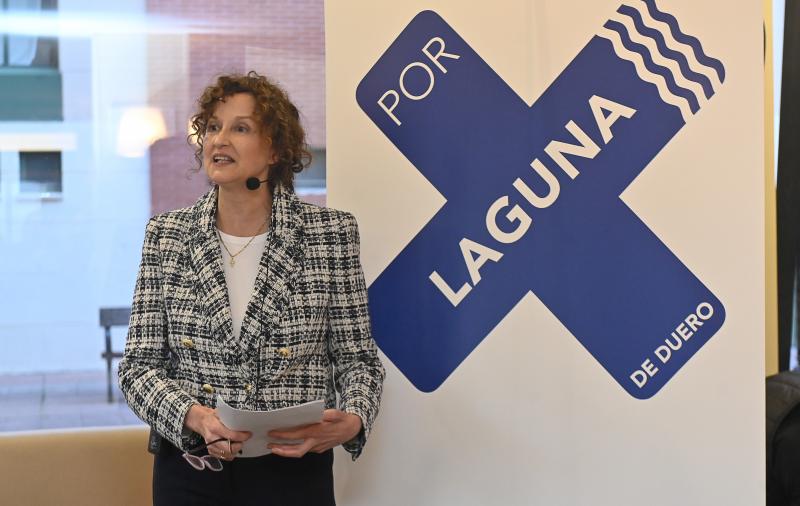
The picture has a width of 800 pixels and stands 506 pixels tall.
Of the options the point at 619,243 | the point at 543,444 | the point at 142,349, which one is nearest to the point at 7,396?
the point at 142,349

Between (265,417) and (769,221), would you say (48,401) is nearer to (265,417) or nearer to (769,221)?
(265,417)

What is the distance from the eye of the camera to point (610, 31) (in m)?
2.28

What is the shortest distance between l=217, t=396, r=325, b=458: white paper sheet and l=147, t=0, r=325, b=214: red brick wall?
124 cm

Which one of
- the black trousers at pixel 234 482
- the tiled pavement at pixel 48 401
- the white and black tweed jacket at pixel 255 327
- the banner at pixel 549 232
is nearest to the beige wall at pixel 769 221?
the banner at pixel 549 232

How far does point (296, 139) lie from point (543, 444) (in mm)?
1069

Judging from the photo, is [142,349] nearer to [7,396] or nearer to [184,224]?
[184,224]

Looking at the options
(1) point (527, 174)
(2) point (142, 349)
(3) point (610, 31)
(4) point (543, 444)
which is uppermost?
(3) point (610, 31)

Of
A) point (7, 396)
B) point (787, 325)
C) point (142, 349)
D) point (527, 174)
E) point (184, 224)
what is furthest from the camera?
point (787, 325)

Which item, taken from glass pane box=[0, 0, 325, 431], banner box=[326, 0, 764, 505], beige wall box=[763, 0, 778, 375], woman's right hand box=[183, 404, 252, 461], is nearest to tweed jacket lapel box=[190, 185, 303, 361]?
woman's right hand box=[183, 404, 252, 461]

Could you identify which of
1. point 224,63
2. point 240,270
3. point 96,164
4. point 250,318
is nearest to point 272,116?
point 240,270

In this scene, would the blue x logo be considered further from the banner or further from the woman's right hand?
the woman's right hand

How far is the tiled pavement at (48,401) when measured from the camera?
2701 mm

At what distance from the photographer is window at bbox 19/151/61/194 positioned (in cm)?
267

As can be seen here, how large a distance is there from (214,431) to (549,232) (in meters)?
1.08
